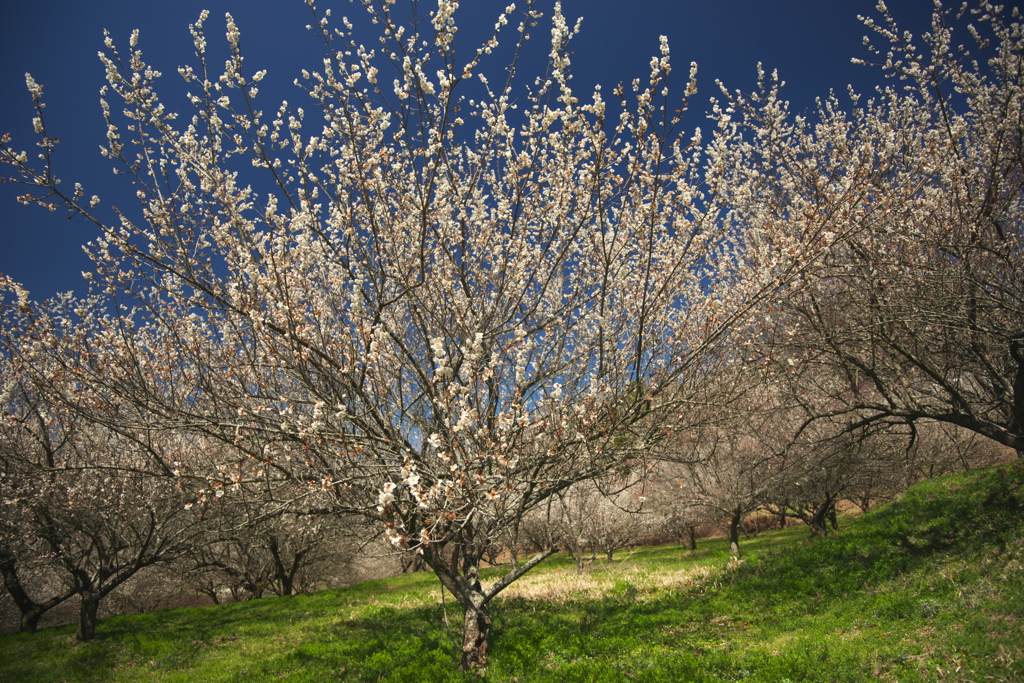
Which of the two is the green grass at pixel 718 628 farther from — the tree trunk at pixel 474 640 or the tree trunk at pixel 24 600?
the tree trunk at pixel 24 600

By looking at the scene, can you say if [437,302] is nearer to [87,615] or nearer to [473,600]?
[473,600]

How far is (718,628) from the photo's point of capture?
870cm

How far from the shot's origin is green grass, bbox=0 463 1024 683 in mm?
5844

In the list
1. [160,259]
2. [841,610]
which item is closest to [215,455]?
[160,259]

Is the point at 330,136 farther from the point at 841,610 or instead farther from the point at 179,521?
the point at 179,521

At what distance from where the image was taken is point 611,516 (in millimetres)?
25125

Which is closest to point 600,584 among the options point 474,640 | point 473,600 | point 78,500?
point 474,640

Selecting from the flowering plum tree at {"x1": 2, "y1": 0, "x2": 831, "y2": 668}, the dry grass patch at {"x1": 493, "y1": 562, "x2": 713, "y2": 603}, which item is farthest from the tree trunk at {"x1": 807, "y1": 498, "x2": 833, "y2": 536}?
the flowering plum tree at {"x1": 2, "y1": 0, "x2": 831, "y2": 668}

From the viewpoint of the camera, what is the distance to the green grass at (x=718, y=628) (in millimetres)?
5844

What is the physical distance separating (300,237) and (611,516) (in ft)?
77.8

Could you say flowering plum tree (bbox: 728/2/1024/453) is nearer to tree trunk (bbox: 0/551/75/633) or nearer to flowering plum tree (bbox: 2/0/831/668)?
flowering plum tree (bbox: 2/0/831/668)

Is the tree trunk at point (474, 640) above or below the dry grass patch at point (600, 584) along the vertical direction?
above

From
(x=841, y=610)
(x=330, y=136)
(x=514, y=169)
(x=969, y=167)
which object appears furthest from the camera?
(x=841, y=610)

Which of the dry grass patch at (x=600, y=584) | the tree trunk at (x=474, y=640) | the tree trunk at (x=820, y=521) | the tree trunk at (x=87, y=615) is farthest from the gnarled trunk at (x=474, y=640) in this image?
the tree trunk at (x=820, y=521)
